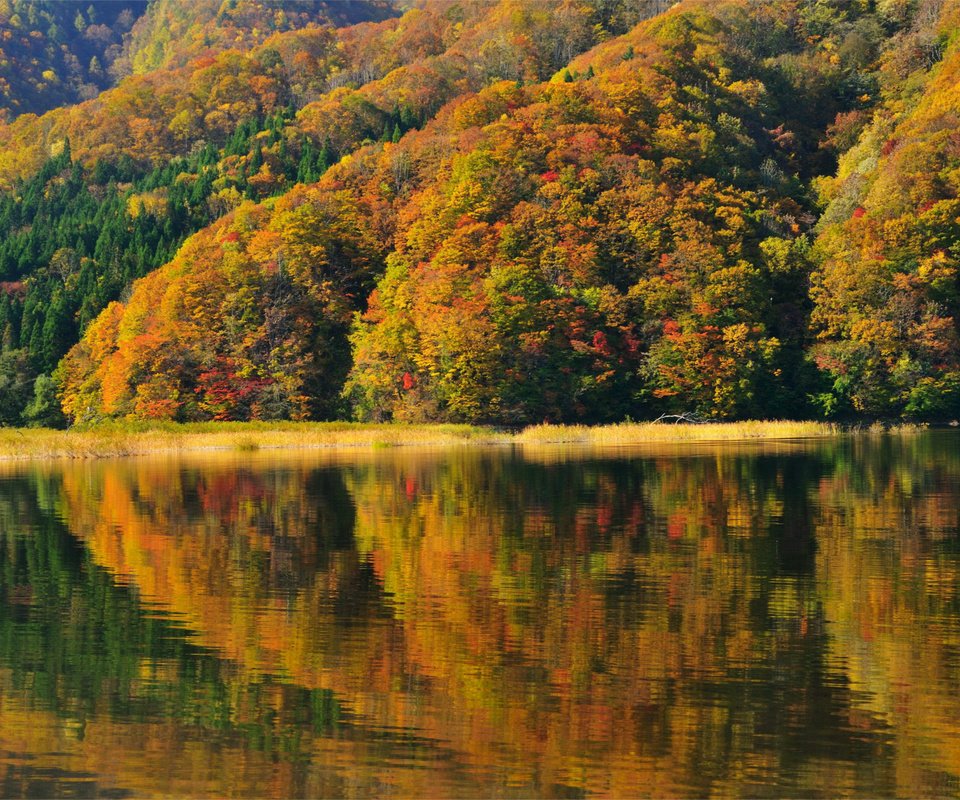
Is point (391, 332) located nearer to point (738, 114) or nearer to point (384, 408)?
point (384, 408)

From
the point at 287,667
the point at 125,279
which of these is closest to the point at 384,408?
the point at 125,279

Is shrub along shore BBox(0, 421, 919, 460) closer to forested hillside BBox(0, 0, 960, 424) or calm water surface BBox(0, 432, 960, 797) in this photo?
forested hillside BBox(0, 0, 960, 424)

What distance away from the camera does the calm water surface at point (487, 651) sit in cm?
1302

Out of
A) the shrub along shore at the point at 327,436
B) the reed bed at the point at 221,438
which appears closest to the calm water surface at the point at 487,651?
the reed bed at the point at 221,438

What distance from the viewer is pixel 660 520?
32.9 m

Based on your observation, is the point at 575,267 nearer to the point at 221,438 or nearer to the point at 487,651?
the point at 221,438

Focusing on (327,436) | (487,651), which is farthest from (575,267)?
(487,651)

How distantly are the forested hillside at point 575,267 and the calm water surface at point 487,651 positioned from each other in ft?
210

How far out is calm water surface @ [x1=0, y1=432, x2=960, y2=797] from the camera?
13023 millimetres

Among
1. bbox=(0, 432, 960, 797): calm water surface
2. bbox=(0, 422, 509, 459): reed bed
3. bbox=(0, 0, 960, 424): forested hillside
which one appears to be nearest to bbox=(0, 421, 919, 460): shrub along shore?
bbox=(0, 422, 509, 459): reed bed

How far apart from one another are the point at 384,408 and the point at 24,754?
3466 inches

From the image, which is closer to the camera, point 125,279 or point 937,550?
point 937,550

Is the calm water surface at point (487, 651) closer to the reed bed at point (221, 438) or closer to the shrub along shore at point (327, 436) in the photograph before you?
the reed bed at point (221, 438)

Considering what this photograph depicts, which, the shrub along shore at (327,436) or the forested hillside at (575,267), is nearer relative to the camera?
the shrub along shore at (327,436)
